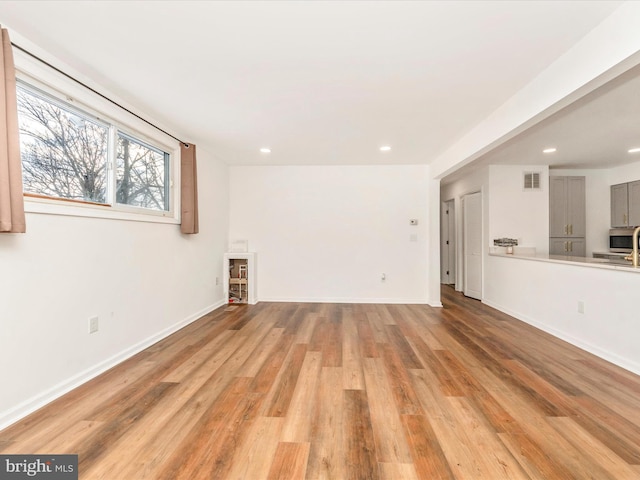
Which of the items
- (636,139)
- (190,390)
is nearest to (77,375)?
(190,390)

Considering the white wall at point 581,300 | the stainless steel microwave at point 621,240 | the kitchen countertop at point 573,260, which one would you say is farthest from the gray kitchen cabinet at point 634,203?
the white wall at point 581,300

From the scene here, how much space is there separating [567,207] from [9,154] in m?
7.49

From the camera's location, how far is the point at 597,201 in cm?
546

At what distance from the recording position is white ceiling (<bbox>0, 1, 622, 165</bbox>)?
163cm

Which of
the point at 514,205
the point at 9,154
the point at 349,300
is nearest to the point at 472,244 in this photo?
the point at 514,205

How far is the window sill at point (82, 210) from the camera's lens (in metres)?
1.98

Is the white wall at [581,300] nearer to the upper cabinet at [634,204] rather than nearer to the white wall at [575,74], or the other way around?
the white wall at [575,74]

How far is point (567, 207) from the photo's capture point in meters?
5.46

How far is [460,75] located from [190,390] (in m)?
3.20

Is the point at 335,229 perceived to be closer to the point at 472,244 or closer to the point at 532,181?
the point at 472,244

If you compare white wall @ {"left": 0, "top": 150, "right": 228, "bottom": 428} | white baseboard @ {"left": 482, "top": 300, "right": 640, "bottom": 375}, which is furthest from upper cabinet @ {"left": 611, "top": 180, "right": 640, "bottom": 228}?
white wall @ {"left": 0, "top": 150, "right": 228, "bottom": 428}

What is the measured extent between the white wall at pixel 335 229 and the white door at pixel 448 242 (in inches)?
92.1

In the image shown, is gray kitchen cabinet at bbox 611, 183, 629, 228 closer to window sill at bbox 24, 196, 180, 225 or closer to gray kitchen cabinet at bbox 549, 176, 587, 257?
gray kitchen cabinet at bbox 549, 176, 587, 257

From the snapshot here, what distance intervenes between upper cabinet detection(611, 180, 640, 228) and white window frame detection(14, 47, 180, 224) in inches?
290
